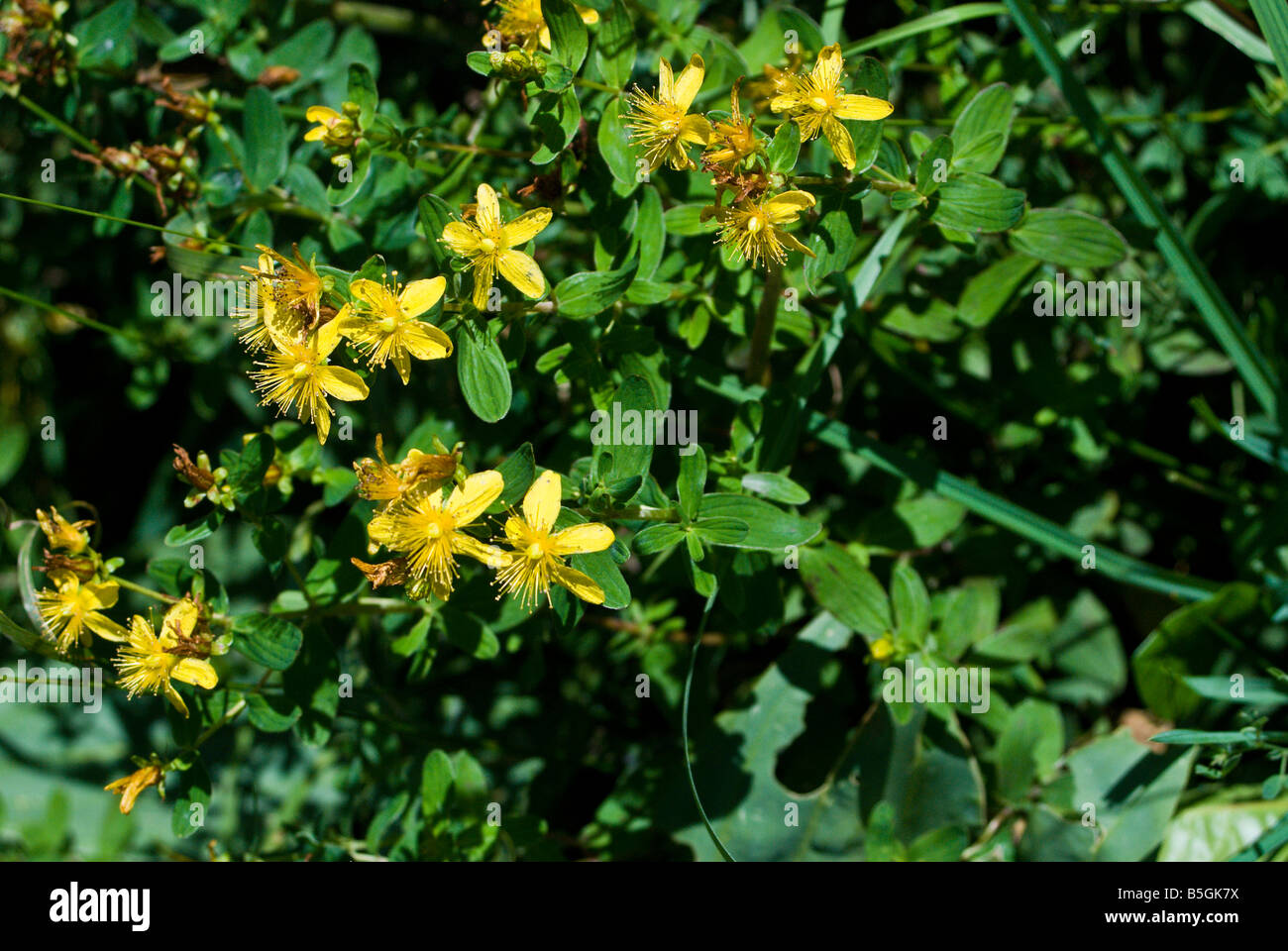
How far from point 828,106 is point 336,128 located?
760 mm

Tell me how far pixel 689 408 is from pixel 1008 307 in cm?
67

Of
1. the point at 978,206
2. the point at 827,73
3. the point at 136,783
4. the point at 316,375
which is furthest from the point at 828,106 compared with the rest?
the point at 136,783

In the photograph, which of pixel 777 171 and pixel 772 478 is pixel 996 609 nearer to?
pixel 772 478

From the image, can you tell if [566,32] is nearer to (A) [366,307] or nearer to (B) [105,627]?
(A) [366,307]

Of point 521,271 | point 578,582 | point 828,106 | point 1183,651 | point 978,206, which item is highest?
point 828,106

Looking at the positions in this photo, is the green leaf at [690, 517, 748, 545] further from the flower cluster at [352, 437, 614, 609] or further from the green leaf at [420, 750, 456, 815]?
the green leaf at [420, 750, 456, 815]

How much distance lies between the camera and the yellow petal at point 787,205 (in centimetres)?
134

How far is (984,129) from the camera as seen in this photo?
1660 mm

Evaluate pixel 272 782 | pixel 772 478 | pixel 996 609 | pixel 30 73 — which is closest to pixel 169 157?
pixel 30 73

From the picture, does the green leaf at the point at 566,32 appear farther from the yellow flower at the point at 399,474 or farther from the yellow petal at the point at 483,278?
the yellow flower at the point at 399,474

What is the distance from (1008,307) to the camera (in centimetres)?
195

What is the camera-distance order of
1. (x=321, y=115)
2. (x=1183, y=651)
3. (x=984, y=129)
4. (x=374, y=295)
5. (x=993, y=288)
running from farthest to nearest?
(x=1183, y=651) → (x=993, y=288) → (x=984, y=129) → (x=321, y=115) → (x=374, y=295)

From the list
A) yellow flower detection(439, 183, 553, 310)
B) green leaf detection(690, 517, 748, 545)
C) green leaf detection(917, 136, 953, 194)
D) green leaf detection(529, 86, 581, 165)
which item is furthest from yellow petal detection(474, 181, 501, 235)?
green leaf detection(917, 136, 953, 194)

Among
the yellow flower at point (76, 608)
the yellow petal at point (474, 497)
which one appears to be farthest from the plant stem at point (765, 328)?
the yellow flower at point (76, 608)
